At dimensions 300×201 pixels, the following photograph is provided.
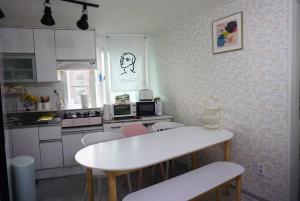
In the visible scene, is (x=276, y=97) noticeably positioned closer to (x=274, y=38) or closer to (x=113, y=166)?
(x=274, y=38)

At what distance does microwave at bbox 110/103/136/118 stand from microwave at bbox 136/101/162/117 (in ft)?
0.36

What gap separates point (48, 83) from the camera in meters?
3.72

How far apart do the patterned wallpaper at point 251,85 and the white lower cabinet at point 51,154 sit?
83.3 inches

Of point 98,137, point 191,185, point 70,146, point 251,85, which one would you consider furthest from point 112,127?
point 251,85

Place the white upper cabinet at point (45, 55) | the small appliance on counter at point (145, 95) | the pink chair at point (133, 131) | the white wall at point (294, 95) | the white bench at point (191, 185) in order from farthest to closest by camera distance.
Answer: the small appliance on counter at point (145, 95), the white upper cabinet at point (45, 55), the pink chair at point (133, 131), the white wall at point (294, 95), the white bench at point (191, 185)

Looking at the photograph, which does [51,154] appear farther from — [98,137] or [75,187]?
[98,137]

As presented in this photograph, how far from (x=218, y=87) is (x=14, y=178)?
105 inches

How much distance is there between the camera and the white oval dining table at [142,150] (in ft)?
5.43

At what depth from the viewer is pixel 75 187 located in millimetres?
2967

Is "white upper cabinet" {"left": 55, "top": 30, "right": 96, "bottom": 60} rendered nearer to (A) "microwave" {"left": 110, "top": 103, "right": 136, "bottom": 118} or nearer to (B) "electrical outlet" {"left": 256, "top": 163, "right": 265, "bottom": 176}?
(A) "microwave" {"left": 110, "top": 103, "right": 136, "bottom": 118}

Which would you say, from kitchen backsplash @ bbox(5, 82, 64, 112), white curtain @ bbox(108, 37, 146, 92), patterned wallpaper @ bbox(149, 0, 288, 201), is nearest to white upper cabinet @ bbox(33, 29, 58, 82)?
kitchen backsplash @ bbox(5, 82, 64, 112)

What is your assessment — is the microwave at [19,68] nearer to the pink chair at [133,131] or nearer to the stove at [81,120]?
the stove at [81,120]

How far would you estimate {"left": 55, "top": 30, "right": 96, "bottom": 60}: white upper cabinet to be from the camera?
3428 millimetres

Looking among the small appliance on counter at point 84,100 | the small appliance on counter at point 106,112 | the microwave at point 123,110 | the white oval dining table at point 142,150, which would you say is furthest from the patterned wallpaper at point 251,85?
the small appliance on counter at point 84,100
